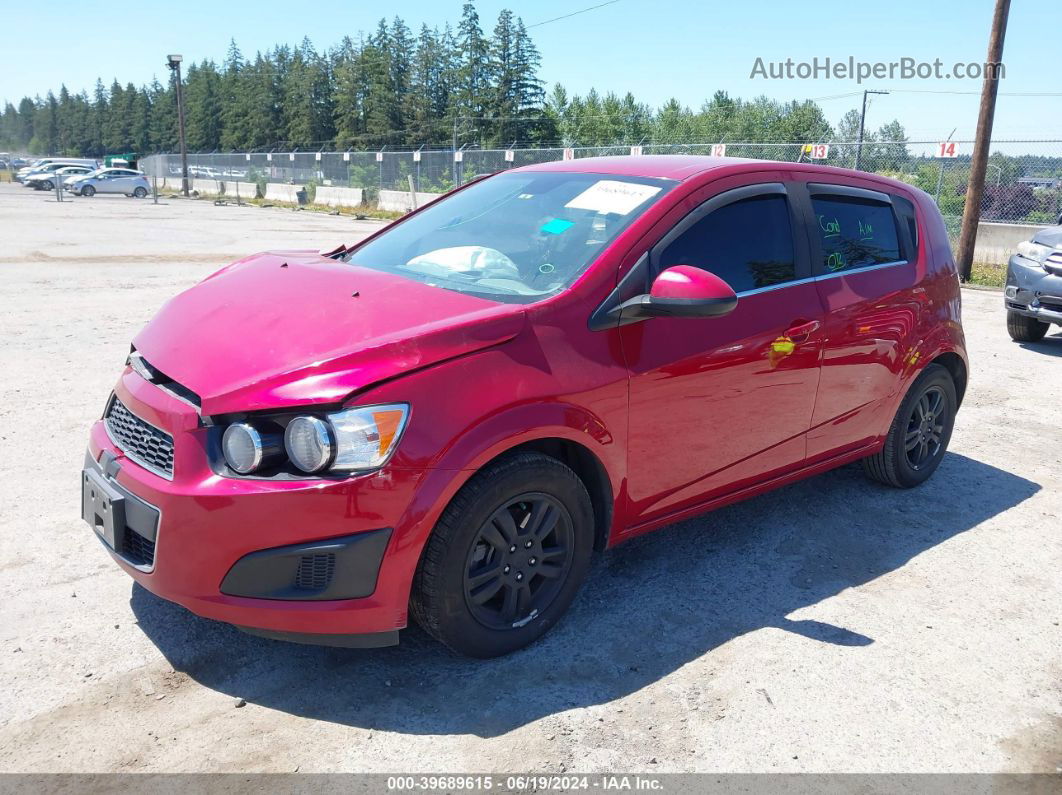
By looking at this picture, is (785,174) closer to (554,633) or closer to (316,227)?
(554,633)

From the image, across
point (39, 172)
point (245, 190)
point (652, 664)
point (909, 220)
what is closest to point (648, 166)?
point (909, 220)

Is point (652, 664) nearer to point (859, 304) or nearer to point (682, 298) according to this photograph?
point (682, 298)

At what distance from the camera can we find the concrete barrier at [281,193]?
42553 millimetres

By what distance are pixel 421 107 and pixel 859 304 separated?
74.2 meters

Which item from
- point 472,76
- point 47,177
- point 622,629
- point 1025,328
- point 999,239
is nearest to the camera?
point 622,629

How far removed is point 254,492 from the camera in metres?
2.61

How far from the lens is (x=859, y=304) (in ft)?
14.0

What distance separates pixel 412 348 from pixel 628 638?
1.45 m

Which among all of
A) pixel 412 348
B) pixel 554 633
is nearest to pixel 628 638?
pixel 554 633

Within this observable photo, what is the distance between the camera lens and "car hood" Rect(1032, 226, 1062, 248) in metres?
9.02

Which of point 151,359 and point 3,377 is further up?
point 151,359

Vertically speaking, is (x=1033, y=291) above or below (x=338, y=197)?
below

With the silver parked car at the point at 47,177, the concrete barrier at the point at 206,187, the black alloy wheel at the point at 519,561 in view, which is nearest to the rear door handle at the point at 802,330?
the black alloy wheel at the point at 519,561

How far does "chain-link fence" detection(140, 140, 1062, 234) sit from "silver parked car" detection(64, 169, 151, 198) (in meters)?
5.08
